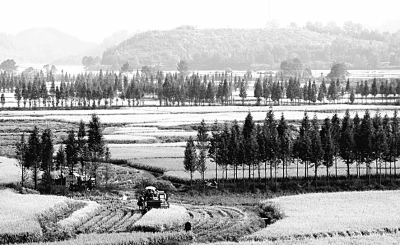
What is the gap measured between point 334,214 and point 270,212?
565 centimetres

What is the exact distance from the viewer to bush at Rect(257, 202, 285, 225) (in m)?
59.4

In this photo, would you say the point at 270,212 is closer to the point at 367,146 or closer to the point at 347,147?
the point at 347,147

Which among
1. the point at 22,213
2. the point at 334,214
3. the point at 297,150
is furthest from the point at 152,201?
the point at 297,150

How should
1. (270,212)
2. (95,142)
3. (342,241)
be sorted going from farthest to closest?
(95,142)
(270,212)
(342,241)

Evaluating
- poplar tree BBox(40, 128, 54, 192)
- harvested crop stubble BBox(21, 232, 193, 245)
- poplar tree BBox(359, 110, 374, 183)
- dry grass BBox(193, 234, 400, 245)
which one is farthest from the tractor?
poplar tree BBox(359, 110, 374, 183)

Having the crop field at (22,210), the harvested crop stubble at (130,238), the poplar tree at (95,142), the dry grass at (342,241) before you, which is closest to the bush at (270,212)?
the dry grass at (342,241)

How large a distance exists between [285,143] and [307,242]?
34.6 meters

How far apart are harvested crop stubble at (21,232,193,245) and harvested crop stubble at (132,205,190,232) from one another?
198 cm

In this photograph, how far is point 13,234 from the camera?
50656 mm

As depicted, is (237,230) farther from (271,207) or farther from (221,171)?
(221,171)

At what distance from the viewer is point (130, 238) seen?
49.8 m

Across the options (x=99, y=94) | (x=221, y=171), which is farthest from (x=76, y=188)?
(x=99, y=94)

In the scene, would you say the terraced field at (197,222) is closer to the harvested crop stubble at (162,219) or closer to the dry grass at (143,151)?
the harvested crop stubble at (162,219)

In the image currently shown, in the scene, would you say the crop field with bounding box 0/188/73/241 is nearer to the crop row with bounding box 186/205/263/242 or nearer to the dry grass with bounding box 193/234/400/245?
Answer: the crop row with bounding box 186/205/263/242
